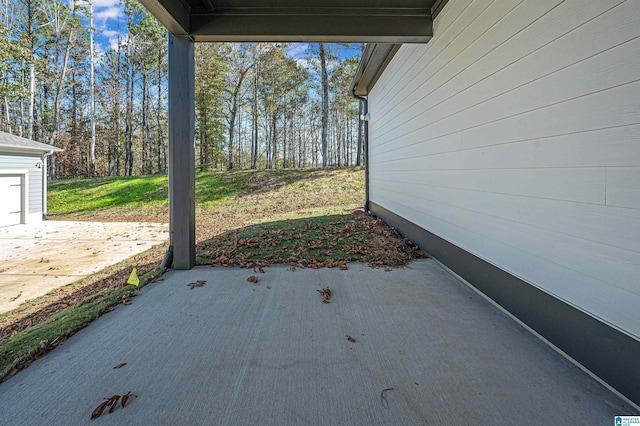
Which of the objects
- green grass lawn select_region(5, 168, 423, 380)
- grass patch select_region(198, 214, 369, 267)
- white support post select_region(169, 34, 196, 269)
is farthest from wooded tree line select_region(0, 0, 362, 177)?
white support post select_region(169, 34, 196, 269)

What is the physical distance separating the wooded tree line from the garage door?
7.77 metres

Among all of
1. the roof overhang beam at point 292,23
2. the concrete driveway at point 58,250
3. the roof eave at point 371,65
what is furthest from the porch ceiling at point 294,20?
the concrete driveway at point 58,250

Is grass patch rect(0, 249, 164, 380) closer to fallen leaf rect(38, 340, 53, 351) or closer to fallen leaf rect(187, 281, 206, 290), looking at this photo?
fallen leaf rect(38, 340, 53, 351)

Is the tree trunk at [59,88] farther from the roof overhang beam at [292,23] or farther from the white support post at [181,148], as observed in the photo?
the roof overhang beam at [292,23]

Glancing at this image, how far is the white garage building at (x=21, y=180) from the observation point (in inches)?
383

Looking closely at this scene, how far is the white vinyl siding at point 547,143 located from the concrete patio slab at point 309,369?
52 centimetres

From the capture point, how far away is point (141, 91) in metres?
22.4

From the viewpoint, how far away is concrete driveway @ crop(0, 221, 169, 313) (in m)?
4.76

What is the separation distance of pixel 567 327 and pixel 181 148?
3.92m

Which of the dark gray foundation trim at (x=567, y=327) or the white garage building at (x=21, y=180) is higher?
the white garage building at (x=21, y=180)

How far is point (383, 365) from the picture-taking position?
187 centimetres

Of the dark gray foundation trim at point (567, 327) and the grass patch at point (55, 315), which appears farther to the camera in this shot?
the grass patch at point (55, 315)

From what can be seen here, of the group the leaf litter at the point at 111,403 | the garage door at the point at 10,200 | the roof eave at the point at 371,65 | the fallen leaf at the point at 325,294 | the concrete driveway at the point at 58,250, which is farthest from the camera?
the garage door at the point at 10,200

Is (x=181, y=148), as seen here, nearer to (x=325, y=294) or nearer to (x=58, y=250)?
(x=325, y=294)
